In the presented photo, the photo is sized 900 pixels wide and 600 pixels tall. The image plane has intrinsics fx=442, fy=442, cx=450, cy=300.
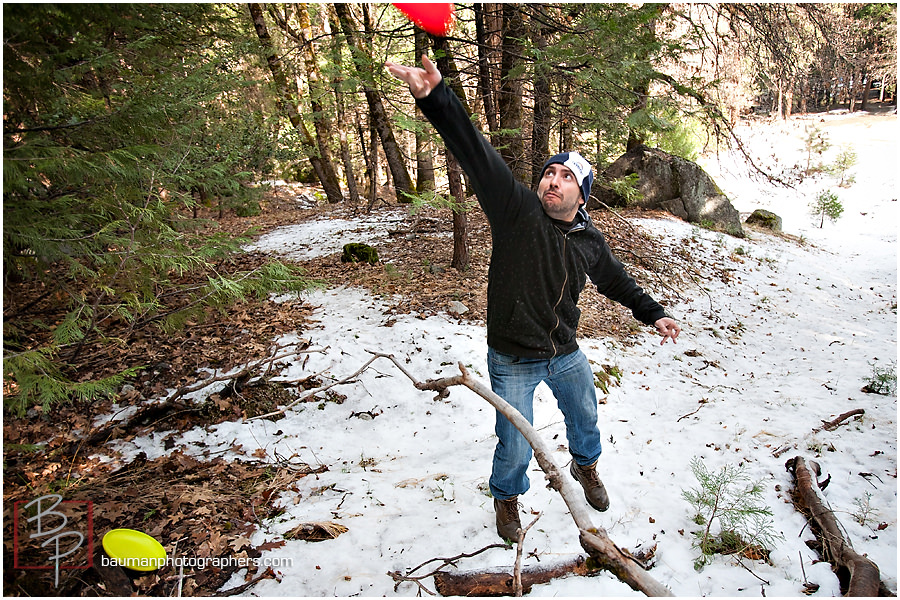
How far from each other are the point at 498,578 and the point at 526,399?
106cm

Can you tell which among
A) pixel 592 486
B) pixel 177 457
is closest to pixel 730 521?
pixel 592 486

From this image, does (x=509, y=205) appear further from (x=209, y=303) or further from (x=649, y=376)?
(x=649, y=376)

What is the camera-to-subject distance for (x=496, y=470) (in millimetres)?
2908

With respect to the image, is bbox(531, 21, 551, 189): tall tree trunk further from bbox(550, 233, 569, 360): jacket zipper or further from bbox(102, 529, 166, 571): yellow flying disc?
bbox(102, 529, 166, 571): yellow flying disc

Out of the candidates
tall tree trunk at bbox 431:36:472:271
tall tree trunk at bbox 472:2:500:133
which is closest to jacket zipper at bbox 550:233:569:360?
tall tree trunk at bbox 431:36:472:271

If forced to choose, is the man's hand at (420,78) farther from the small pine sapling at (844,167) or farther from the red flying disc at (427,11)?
the small pine sapling at (844,167)

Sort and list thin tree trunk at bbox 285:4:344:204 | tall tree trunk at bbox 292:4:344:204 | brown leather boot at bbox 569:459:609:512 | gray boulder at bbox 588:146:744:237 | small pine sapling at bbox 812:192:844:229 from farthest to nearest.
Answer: small pine sapling at bbox 812:192:844:229 < gray boulder at bbox 588:146:744:237 < thin tree trunk at bbox 285:4:344:204 < tall tree trunk at bbox 292:4:344:204 < brown leather boot at bbox 569:459:609:512

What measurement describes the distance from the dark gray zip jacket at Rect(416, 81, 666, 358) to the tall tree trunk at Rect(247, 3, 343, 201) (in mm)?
6250

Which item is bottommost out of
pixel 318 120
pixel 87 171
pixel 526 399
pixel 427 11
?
pixel 526 399

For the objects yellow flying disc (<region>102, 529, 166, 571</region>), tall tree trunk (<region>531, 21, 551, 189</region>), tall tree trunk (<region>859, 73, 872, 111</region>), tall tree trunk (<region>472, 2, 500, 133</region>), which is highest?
tall tree trunk (<region>859, 73, 872, 111</region>)

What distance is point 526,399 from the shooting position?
2.77m

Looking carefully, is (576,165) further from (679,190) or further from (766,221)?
(766,221)

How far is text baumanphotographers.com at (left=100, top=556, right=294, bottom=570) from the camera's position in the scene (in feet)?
8.23

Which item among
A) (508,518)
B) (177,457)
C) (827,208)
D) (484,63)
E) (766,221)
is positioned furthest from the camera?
(827,208)
